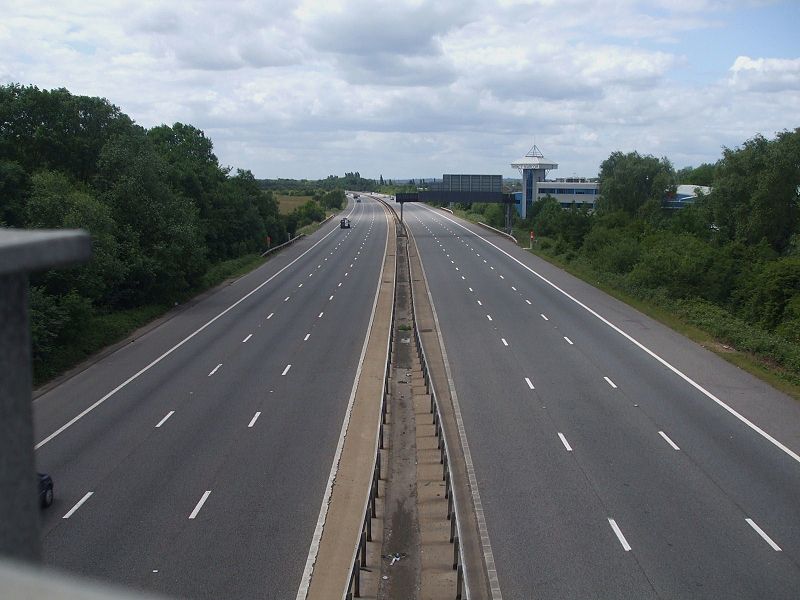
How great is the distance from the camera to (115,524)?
1573 centimetres

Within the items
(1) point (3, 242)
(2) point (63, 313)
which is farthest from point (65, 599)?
(2) point (63, 313)

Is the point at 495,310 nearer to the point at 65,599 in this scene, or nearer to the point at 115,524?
the point at 115,524

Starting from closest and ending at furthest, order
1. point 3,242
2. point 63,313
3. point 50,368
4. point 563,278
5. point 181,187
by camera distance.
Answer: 1. point 3,242
2. point 50,368
3. point 63,313
4. point 563,278
5. point 181,187

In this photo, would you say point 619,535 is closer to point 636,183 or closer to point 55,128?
point 55,128

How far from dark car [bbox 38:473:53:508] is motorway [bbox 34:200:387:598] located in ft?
0.73

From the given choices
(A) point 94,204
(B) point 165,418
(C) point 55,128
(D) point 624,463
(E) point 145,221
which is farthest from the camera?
(C) point 55,128

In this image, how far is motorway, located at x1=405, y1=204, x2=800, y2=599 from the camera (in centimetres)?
1375

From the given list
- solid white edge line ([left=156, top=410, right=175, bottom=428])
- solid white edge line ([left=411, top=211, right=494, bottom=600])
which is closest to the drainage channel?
solid white edge line ([left=411, top=211, right=494, bottom=600])

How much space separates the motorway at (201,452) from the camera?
14203 mm

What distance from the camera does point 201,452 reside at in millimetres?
20188

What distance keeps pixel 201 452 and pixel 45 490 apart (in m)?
4.48

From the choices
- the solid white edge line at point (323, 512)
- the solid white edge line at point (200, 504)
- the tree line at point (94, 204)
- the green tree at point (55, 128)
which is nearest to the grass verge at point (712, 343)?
the solid white edge line at point (323, 512)

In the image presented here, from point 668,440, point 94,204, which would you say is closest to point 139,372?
point 94,204

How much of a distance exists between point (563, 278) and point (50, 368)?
3517cm
